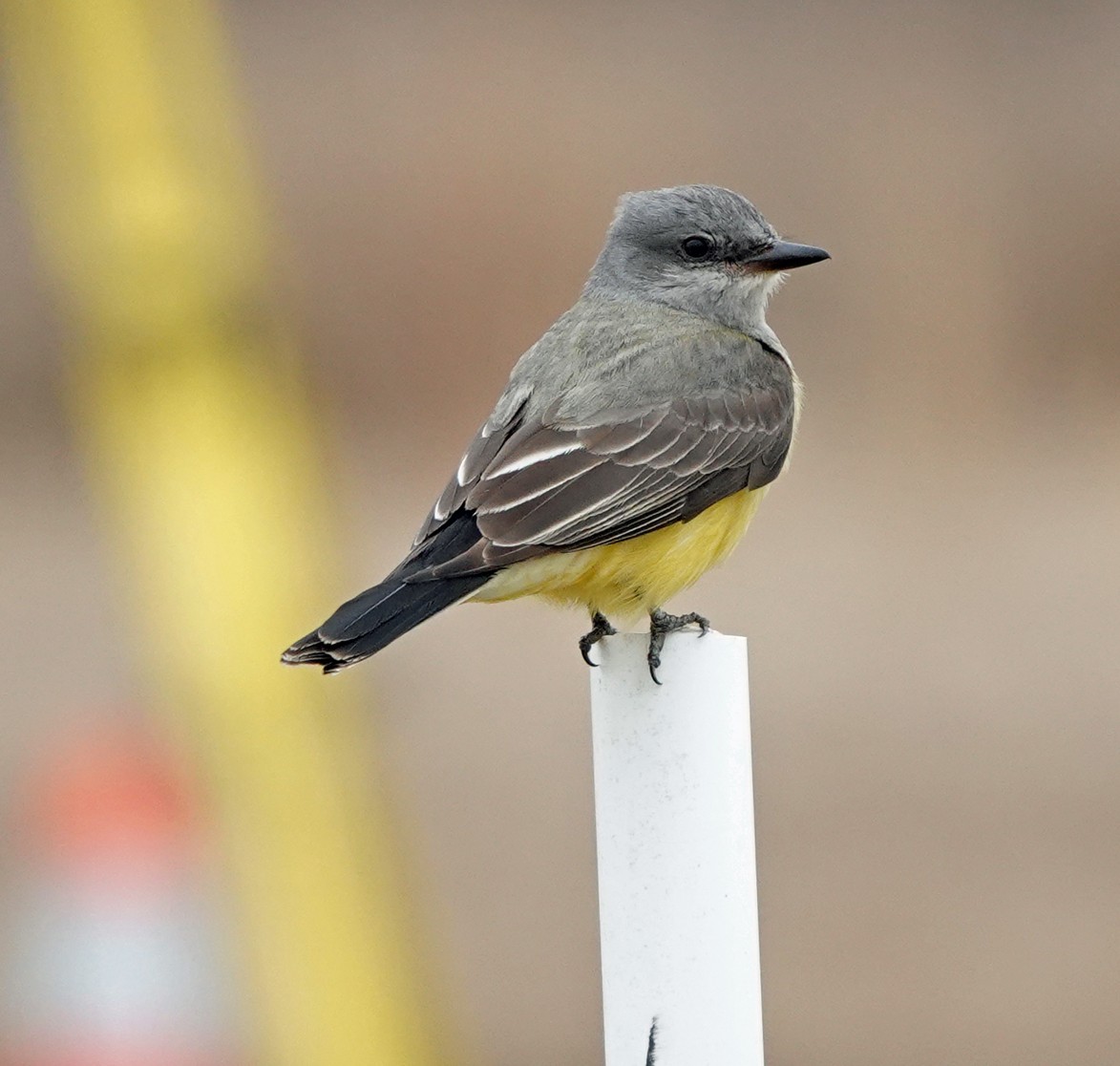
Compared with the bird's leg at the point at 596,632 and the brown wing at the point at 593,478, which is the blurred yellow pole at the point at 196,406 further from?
the brown wing at the point at 593,478

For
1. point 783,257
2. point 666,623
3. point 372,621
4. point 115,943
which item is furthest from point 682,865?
point 115,943

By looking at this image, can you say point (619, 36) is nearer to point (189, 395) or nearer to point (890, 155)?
point (890, 155)

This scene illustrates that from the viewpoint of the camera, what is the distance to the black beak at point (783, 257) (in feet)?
14.6

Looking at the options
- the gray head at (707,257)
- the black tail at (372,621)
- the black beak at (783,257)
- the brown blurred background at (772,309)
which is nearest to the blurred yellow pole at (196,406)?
the brown blurred background at (772,309)

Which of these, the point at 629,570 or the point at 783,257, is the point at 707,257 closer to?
the point at 783,257

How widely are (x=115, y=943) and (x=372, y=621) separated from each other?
3.13m

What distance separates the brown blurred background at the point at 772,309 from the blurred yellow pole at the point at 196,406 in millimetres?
219

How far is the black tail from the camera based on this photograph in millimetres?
3293

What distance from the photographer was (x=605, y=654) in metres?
3.18

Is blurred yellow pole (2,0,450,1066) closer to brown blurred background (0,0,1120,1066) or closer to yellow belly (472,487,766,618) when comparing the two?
brown blurred background (0,0,1120,1066)

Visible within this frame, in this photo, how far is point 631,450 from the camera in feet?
12.9

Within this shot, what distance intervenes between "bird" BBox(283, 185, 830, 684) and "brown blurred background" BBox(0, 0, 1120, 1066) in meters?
4.01

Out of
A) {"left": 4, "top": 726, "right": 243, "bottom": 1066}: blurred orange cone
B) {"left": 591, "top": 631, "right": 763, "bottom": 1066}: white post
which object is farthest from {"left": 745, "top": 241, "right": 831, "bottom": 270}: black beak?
{"left": 4, "top": 726, "right": 243, "bottom": 1066}: blurred orange cone

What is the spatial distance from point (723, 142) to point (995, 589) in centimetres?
269
